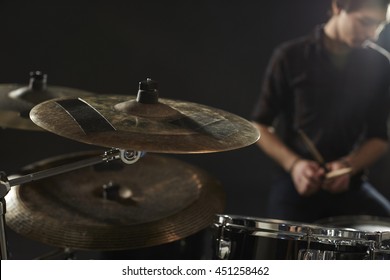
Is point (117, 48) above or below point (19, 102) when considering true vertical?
above

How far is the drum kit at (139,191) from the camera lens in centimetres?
98

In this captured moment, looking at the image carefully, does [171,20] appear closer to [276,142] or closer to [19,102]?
[276,142]

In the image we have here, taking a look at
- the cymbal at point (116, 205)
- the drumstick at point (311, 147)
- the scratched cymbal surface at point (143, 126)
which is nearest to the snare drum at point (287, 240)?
the cymbal at point (116, 205)

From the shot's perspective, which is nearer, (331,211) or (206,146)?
(206,146)

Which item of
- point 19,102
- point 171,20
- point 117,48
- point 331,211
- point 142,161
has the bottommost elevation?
point 331,211

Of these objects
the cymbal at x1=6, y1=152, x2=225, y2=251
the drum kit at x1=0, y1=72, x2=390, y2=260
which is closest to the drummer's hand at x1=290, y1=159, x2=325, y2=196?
the drum kit at x1=0, y1=72, x2=390, y2=260

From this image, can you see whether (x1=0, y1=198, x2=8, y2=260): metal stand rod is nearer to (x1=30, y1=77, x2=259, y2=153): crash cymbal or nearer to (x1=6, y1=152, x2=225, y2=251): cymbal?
(x1=6, y1=152, x2=225, y2=251): cymbal

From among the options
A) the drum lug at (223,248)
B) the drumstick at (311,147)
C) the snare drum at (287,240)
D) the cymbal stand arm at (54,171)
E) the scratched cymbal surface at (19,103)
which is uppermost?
the scratched cymbal surface at (19,103)

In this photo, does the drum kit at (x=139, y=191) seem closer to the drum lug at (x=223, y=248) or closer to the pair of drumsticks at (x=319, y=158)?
the drum lug at (x=223, y=248)

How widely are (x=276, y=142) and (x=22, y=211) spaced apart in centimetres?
96
